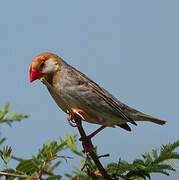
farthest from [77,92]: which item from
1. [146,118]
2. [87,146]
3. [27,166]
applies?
[27,166]

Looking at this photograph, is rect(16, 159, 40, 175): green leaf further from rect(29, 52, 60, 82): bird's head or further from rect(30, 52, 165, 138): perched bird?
rect(29, 52, 60, 82): bird's head

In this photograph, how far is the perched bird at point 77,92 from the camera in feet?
10.9

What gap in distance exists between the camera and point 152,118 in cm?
416

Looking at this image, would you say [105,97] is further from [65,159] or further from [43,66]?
[65,159]

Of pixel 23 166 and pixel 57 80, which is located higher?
pixel 57 80

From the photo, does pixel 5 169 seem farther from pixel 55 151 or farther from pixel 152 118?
pixel 152 118

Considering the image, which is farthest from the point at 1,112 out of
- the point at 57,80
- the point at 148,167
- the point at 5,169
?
the point at 57,80

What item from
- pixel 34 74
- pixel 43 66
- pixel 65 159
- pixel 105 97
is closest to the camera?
pixel 65 159

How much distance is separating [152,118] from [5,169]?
2.75m

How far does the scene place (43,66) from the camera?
352cm

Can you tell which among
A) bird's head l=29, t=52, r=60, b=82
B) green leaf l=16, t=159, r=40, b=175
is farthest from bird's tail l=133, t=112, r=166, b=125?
green leaf l=16, t=159, r=40, b=175

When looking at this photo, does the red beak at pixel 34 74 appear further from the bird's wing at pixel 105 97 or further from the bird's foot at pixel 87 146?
the bird's foot at pixel 87 146

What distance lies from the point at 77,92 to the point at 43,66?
1.77 feet

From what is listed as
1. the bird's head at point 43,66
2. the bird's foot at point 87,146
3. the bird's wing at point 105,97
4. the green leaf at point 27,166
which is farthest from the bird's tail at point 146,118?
the green leaf at point 27,166
